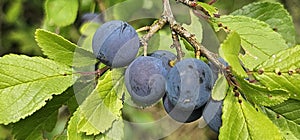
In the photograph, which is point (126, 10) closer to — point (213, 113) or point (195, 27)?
point (195, 27)

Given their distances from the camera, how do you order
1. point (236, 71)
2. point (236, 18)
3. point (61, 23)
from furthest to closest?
point (61, 23)
point (236, 18)
point (236, 71)

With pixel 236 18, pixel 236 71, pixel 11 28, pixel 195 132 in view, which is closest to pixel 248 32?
pixel 236 18

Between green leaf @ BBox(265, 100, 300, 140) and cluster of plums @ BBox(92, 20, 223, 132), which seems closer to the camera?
cluster of plums @ BBox(92, 20, 223, 132)

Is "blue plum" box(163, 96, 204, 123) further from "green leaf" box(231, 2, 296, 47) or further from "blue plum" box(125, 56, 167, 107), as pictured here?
"green leaf" box(231, 2, 296, 47)

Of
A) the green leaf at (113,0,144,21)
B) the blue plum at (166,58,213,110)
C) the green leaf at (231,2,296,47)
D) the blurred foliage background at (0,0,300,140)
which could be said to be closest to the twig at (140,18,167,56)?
the blue plum at (166,58,213,110)

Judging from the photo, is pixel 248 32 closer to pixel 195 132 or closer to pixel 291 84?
pixel 291 84

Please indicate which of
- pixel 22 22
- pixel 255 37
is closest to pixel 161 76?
pixel 255 37

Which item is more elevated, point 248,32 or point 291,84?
point 248,32
